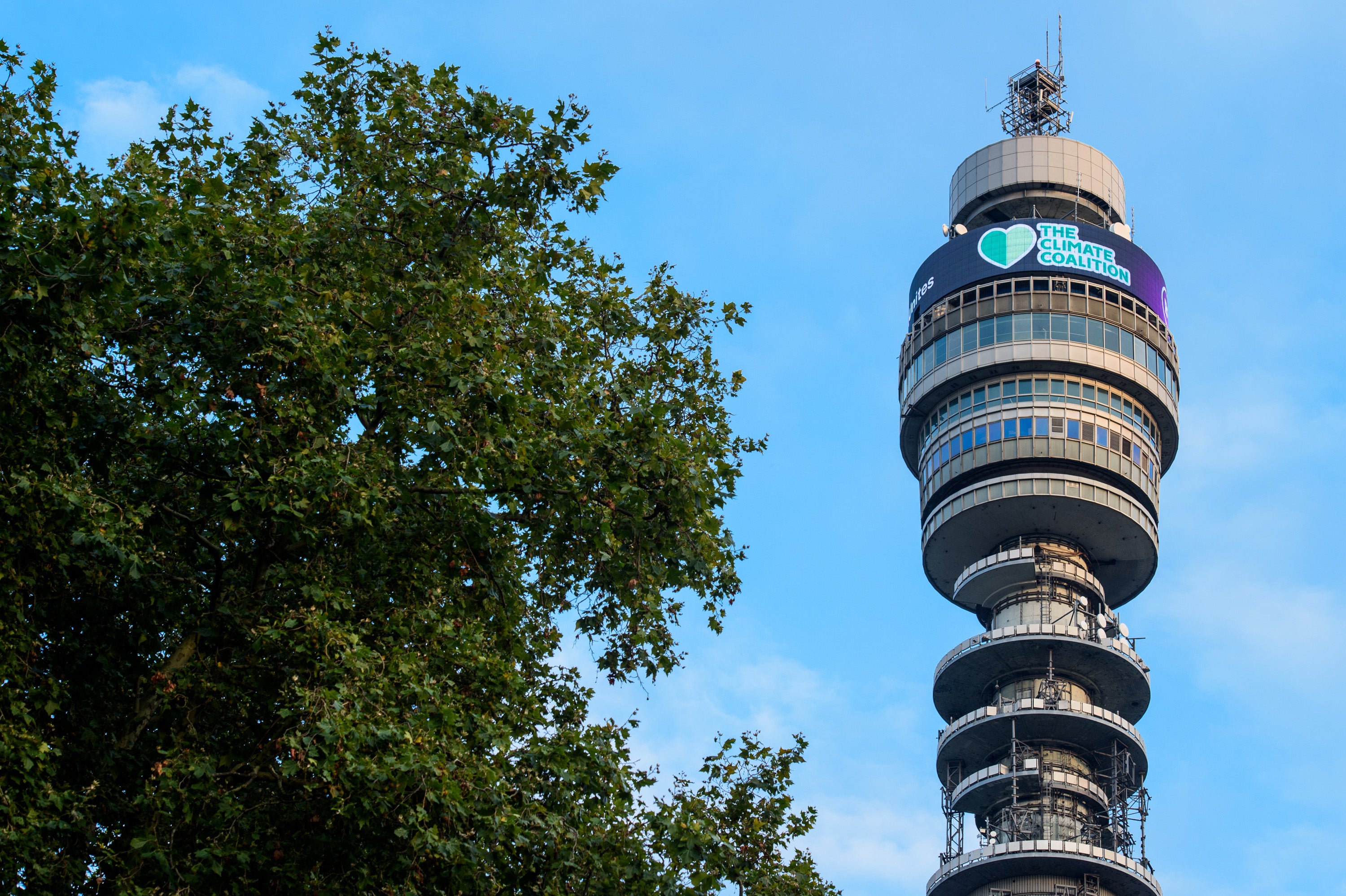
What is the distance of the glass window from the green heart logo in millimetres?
5808

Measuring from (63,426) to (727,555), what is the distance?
937cm

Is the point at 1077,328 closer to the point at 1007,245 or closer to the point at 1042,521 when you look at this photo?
the point at 1007,245

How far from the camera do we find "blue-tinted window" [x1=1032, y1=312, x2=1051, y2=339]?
103688 millimetres

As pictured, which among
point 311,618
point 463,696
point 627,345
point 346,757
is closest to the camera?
point 346,757

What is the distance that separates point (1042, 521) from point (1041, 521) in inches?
1.6

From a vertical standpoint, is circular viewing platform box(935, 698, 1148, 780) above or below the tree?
above

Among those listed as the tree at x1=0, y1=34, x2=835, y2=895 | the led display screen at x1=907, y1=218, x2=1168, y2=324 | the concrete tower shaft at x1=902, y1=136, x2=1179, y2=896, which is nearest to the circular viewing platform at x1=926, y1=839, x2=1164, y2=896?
the concrete tower shaft at x1=902, y1=136, x2=1179, y2=896

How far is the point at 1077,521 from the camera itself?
334 ft

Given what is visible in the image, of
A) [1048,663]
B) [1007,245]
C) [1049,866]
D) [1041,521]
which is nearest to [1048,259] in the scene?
[1007,245]

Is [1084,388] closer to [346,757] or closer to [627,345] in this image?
[627,345]

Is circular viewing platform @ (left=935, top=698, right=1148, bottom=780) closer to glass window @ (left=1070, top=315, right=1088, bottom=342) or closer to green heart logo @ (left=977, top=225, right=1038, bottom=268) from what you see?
glass window @ (left=1070, top=315, right=1088, bottom=342)

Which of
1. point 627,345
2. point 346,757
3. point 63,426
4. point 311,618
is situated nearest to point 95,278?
point 63,426

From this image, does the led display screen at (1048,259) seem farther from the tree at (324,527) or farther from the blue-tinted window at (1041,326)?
the tree at (324,527)

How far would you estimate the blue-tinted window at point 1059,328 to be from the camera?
340ft
